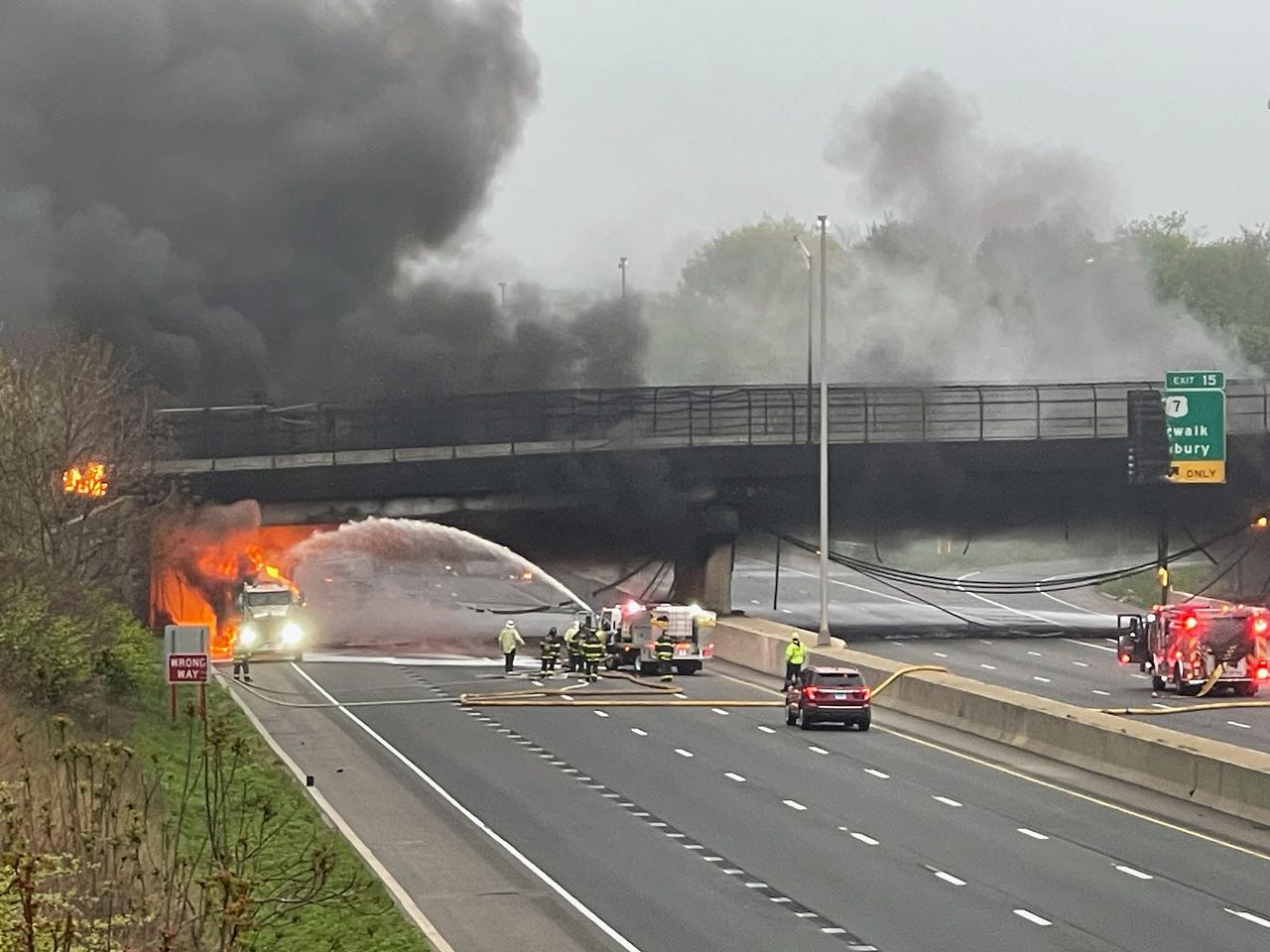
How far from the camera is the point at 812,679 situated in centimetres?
3491

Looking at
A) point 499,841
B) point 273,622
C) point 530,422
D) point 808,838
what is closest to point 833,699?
point 808,838

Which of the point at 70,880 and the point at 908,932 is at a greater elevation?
the point at 70,880

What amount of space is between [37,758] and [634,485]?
3334cm

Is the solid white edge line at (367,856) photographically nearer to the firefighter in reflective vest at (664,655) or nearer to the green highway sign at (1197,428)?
the firefighter in reflective vest at (664,655)

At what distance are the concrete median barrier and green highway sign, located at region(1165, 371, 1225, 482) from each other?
43.7 feet

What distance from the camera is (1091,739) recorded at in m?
29.9

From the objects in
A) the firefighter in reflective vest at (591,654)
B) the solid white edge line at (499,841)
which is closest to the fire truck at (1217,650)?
the firefighter in reflective vest at (591,654)

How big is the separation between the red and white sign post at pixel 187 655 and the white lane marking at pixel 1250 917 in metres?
12.6

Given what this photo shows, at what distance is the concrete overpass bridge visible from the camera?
51375mm

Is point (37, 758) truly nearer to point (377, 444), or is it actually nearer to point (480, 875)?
point (480, 875)

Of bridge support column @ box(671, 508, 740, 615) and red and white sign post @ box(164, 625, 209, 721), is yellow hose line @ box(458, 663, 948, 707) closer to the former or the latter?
red and white sign post @ box(164, 625, 209, 721)

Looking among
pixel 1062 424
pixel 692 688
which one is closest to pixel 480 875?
pixel 692 688

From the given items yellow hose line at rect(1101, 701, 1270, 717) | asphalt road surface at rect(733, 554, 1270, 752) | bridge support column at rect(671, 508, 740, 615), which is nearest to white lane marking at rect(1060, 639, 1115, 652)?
asphalt road surface at rect(733, 554, 1270, 752)

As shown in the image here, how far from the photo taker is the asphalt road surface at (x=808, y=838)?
60.7ft
